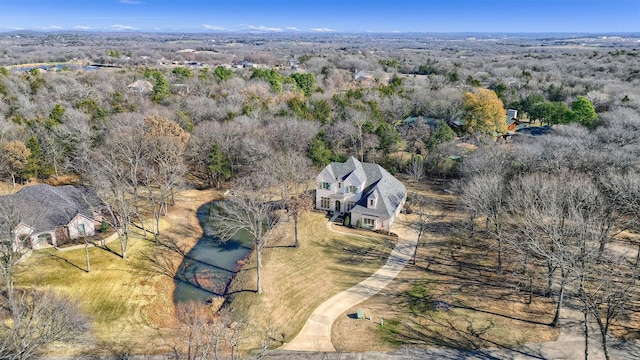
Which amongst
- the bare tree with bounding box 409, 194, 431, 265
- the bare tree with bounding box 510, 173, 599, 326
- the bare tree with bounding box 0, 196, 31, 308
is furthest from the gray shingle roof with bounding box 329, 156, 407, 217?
the bare tree with bounding box 0, 196, 31, 308

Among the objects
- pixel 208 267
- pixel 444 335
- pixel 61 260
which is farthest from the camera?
pixel 208 267

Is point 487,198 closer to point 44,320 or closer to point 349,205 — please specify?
point 349,205

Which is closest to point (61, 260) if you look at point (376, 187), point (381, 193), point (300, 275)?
point (300, 275)

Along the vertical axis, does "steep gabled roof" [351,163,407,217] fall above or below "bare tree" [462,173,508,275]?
below

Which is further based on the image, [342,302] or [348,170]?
[348,170]

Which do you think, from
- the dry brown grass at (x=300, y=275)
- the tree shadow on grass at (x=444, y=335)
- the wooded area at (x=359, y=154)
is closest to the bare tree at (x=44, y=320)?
the wooded area at (x=359, y=154)

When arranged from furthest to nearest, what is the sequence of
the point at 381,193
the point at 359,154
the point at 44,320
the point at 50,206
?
1. the point at 359,154
2. the point at 381,193
3. the point at 50,206
4. the point at 44,320

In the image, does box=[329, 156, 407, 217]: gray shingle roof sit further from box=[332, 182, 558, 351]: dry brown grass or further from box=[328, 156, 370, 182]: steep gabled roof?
box=[332, 182, 558, 351]: dry brown grass
